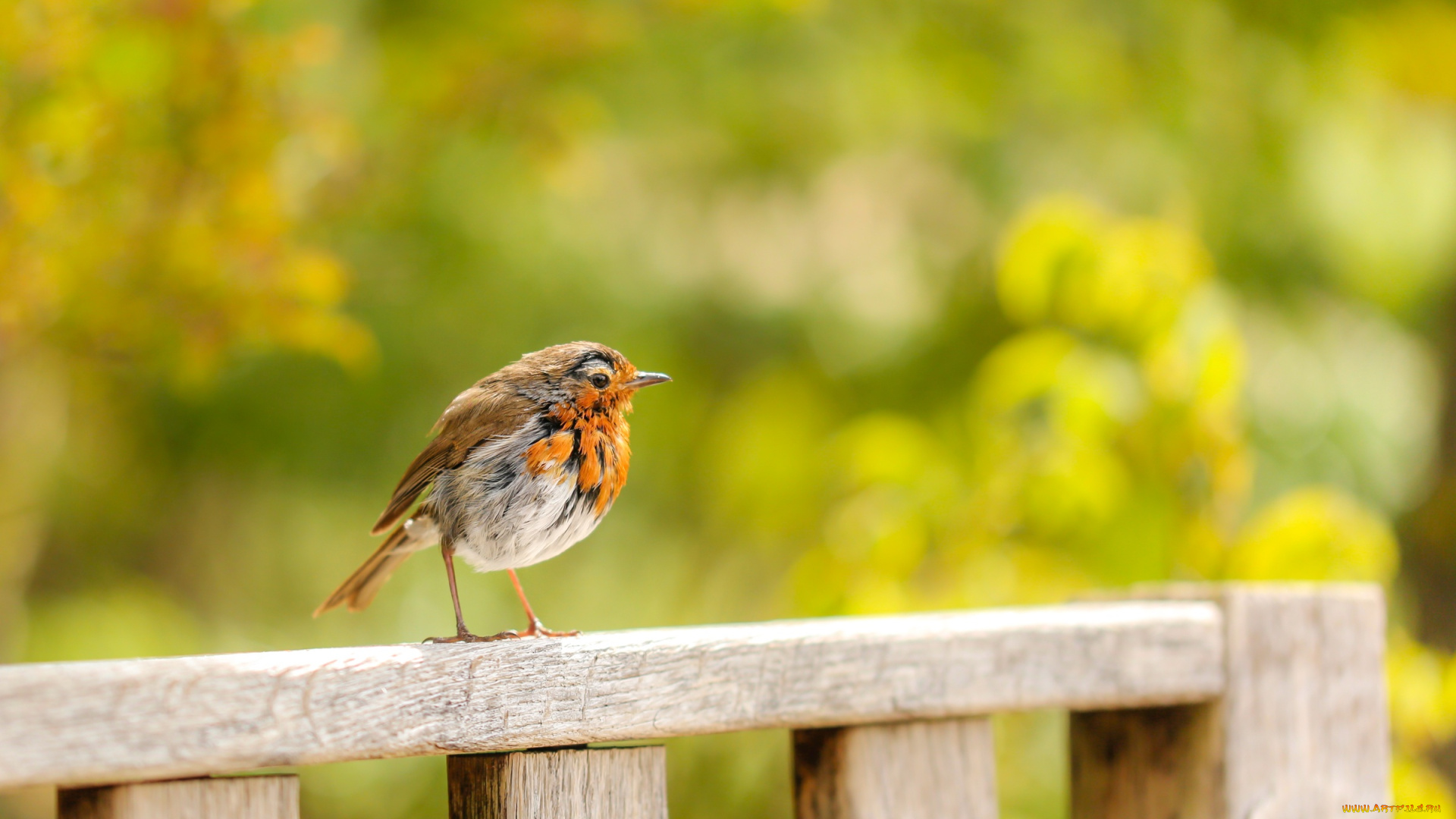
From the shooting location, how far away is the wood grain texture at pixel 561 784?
3.95 feet

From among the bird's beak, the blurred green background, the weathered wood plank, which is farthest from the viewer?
the blurred green background

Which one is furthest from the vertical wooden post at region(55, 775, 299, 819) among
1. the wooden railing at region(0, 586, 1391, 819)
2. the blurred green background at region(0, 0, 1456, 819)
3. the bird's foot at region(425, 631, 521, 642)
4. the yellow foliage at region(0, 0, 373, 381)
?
the blurred green background at region(0, 0, 1456, 819)

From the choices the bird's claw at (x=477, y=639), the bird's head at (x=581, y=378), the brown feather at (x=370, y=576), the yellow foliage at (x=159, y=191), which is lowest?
the bird's claw at (x=477, y=639)

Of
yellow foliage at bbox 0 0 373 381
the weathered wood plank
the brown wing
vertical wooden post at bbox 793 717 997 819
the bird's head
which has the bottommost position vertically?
vertical wooden post at bbox 793 717 997 819

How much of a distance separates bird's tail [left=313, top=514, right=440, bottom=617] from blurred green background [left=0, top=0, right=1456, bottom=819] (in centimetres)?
134

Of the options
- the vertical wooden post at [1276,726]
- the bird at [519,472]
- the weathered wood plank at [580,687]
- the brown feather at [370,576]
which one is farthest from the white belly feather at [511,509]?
the vertical wooden post at [1276,726]

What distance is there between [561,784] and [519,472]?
0.54 metres

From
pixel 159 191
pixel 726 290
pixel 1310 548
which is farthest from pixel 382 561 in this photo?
pixel 726 290

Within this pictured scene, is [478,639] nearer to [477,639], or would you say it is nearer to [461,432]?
[477,639]

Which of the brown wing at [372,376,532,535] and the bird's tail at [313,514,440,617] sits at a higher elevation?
the brown wing at [372,376,532,535]

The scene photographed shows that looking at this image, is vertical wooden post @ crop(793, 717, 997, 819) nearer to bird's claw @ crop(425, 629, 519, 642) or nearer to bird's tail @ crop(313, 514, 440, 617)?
bird's claw @ crop(425, 629, 519, 642)

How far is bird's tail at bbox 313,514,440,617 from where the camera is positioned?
175cm

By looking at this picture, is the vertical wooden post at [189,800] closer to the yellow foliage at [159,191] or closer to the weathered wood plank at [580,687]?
the weathered wood plank at [580,687]

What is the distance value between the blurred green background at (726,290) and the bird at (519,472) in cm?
131
